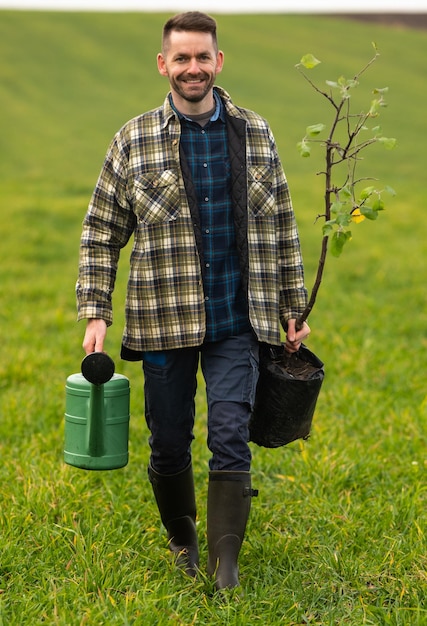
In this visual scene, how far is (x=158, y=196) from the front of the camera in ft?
11.3

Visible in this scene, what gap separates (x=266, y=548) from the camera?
3734 millimetres

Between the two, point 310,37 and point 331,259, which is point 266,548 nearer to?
point 331,259

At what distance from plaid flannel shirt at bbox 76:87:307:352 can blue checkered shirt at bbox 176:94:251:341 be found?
0.16 ft

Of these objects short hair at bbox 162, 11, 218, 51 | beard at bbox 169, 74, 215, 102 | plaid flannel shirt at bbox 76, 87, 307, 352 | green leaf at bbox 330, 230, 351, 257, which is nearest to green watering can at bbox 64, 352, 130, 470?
plaid flannel shirt at bbox 76, 87, 307, 352

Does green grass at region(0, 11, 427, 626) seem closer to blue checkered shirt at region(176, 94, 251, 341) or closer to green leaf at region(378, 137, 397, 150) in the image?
blue checkered shirt at region(176, 94, 251, 341)

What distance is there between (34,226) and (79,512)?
9.07 m

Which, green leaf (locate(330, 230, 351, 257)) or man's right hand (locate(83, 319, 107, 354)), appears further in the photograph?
man's right hand (locate(83, 319, 107, 354))

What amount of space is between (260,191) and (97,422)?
104cm

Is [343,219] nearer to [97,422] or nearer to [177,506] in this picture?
[97,422]

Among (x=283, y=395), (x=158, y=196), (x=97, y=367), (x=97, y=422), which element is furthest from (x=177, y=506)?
(x=158, y=196)

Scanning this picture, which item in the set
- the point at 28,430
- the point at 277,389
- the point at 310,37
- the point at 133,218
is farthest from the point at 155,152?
the point at 310,37

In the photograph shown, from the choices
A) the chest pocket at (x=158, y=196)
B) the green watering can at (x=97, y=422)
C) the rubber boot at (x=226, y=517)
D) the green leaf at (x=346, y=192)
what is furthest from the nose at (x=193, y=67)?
the rubber boot at (x=226, y=517)

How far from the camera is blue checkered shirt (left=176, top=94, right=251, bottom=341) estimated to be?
347cm

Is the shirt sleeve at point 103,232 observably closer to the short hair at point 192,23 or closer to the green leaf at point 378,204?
the short hair at point 192,23
